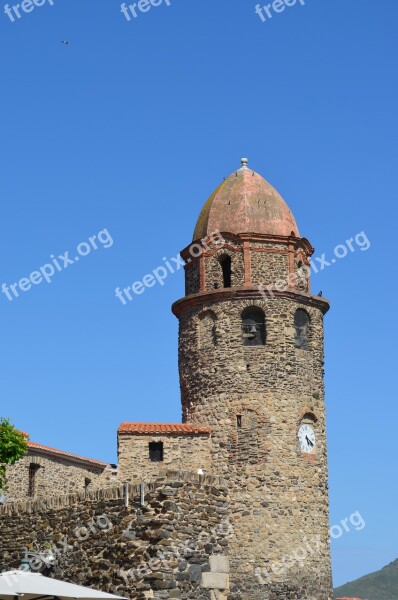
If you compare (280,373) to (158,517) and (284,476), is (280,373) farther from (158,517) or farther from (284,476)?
(158,517)

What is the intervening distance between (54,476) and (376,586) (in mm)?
63306

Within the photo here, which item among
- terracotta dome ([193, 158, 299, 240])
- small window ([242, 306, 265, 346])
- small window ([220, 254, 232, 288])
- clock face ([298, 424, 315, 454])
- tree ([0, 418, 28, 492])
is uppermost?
terracotta dome ([193, 158, 299, 240])

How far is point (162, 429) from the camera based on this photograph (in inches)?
1350

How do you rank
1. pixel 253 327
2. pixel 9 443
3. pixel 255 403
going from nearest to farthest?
pixel 9 443 → pixel 255 403 → pixel 253 327

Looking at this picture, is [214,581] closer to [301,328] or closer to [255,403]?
[255,403]

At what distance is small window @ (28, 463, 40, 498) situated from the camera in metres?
34.0

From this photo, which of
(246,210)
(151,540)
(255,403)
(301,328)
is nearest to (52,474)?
(255,403)

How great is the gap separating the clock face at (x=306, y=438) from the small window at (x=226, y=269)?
5.46m

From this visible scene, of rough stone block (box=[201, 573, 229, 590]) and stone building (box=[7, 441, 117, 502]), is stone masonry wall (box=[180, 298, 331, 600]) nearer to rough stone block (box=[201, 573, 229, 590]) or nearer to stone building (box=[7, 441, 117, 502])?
stone building (box=[7, 441, 117, 502])

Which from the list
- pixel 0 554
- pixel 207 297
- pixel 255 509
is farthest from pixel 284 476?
pixel 0 554

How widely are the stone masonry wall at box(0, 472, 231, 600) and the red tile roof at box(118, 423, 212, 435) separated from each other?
53.6 ft

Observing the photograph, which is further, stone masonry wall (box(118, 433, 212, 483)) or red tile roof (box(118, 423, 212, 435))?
red tile roof (box(118, 423, 212, 435))

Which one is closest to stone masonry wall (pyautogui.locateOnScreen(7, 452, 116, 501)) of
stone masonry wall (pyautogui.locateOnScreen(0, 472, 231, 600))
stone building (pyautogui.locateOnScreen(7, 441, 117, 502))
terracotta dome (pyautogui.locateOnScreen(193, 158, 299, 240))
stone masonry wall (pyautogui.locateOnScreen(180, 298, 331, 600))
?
stone building (pyautogui.locateOnScreen(7, 441, 117, 502))

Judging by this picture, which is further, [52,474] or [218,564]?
[52,474]
